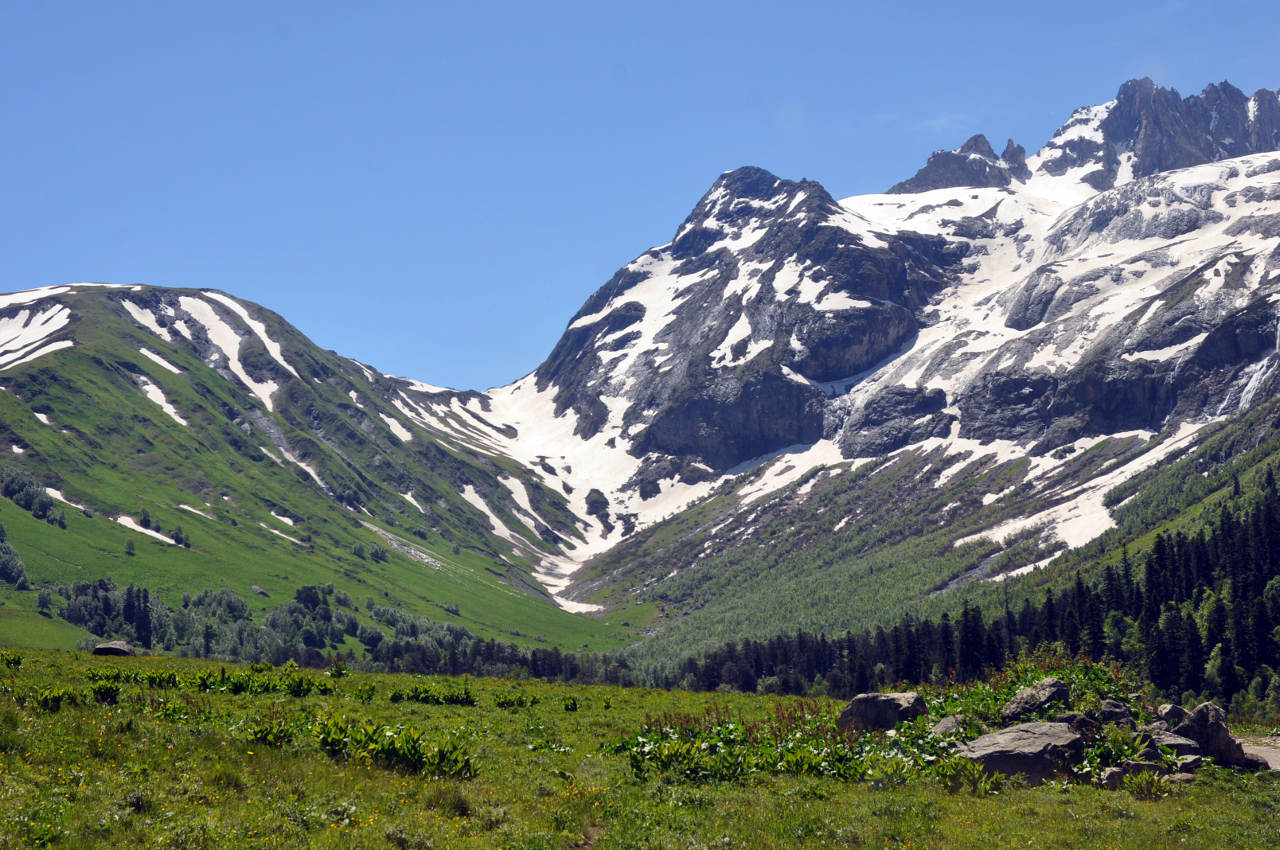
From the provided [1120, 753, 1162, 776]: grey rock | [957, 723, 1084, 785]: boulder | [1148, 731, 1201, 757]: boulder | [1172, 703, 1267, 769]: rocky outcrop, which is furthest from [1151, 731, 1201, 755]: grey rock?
[957, 723, 1084, 785]: boulder

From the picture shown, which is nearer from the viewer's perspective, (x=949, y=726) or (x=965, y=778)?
(x=965, y=778)

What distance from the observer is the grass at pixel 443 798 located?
18.0 m

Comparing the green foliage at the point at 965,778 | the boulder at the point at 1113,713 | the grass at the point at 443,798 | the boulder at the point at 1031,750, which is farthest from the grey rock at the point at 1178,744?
the green foliage at the point at 965,778

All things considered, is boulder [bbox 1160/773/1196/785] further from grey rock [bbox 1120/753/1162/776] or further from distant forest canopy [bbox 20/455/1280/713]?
distant forest canopy [bbox 20/455/1280/713]

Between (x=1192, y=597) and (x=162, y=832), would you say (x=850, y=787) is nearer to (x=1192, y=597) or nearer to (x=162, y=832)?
(x=162, y=832)

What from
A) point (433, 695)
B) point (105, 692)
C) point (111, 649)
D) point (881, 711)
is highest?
point (105, 692)

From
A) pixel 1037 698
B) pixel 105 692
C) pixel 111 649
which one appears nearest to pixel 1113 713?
pixel 1037 698

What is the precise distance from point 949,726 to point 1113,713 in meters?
6.04

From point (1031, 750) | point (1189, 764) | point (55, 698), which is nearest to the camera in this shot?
point (55, 698)

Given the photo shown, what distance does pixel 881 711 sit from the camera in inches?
1305

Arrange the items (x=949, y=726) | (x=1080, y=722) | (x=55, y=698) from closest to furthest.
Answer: (x=55, y=698), (x=1080, y=722), (x=949, y=726)

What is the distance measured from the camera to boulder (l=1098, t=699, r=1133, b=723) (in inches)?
1213

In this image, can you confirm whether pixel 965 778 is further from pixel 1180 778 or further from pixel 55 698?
pixel 55 698

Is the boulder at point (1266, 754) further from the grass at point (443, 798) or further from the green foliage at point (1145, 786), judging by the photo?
the green foliage at point (1145, 786)
